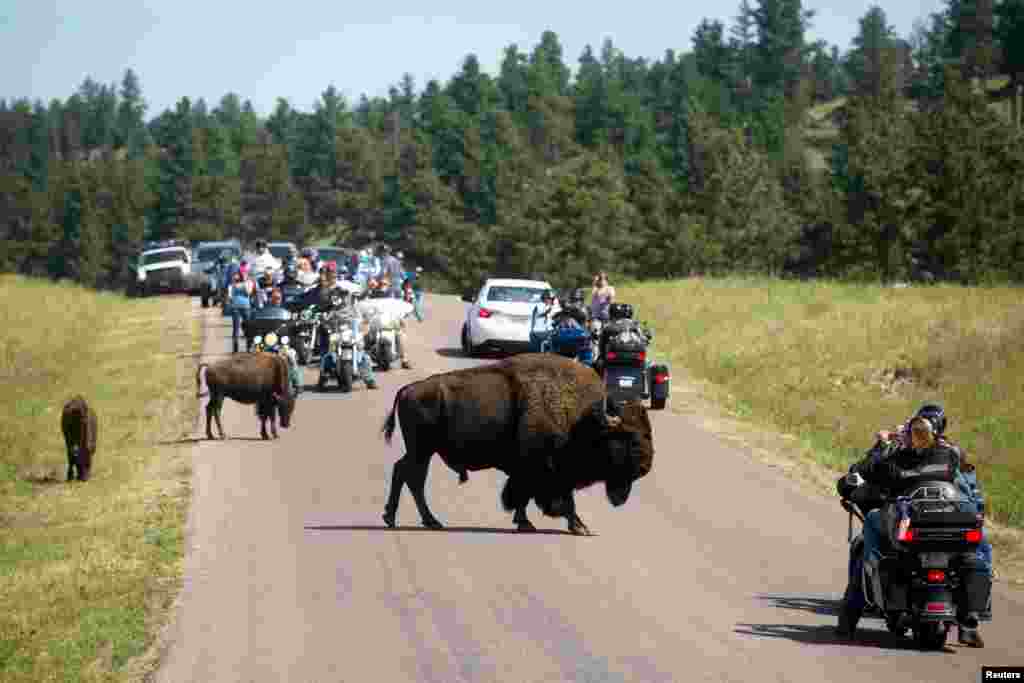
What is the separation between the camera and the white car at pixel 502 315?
3519 centimetres

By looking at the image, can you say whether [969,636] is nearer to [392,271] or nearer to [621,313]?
[621,313]

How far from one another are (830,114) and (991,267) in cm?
9848

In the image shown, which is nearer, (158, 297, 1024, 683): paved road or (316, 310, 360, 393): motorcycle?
(158, 297, 1024, 683): paved road

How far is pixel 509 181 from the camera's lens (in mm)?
118250

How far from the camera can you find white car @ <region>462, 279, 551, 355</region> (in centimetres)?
3519

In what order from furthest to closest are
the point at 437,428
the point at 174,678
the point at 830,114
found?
the point at 830,114
the point at 437,428
the point at 174,678

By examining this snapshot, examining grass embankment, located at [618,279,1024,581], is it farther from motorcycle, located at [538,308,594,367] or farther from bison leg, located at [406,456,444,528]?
bison leg, located at [406,456,444,528]

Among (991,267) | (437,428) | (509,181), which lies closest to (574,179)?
(509,181)

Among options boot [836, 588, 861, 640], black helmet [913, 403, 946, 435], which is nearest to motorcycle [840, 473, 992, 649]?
boot [836, 588, 861, 640]

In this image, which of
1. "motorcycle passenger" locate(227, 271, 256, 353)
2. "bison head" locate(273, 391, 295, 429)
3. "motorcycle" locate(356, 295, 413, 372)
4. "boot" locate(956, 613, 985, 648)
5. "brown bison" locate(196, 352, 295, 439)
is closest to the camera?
"boot" locate(956, 613, 985, 648)

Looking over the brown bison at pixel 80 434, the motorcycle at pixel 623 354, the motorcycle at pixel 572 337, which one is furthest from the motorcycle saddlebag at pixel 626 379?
the brown bison at pixel 80 434

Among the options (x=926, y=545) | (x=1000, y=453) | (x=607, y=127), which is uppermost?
(x=607, y=127)

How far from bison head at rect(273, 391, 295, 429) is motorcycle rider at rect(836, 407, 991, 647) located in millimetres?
14257

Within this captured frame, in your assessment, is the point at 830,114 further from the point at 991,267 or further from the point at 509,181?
the point at 991,267
